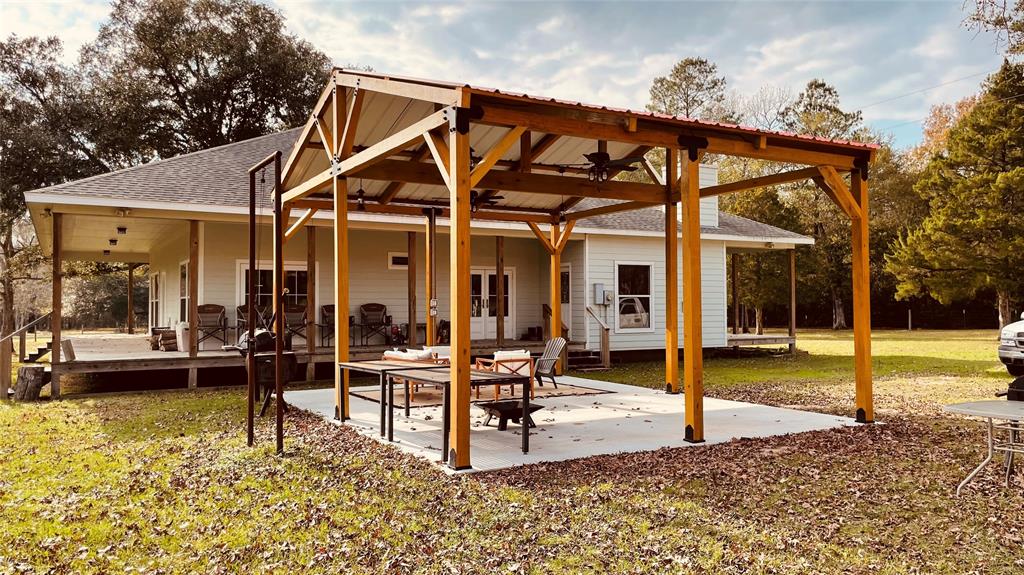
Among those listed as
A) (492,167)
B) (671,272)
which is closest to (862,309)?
(671,272)

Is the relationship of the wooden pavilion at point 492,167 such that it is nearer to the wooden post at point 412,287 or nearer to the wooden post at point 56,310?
the wooden post at point 412,287

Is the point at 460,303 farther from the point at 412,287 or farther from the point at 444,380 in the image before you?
the point at 412,287

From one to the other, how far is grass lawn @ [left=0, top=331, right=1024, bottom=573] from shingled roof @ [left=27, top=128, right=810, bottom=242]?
445 centimetres

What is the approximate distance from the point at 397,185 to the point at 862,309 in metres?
6.05

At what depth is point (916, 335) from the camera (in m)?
27.8

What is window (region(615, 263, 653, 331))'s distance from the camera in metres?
16.1

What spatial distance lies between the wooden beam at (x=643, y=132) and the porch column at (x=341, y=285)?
2522 millimetres

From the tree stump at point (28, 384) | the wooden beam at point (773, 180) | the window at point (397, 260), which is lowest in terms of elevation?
the tree stump at point (28, 384)

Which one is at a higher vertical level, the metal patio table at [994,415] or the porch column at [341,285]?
the porch column at [341,285]

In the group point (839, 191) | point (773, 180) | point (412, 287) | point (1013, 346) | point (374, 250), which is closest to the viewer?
point (839, 191)

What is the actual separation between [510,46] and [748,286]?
13.2m

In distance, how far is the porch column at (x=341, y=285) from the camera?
24.8ft

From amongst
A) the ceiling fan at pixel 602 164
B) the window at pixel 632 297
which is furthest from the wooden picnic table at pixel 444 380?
the window at pixel 632 297

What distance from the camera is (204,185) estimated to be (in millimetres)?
12234
